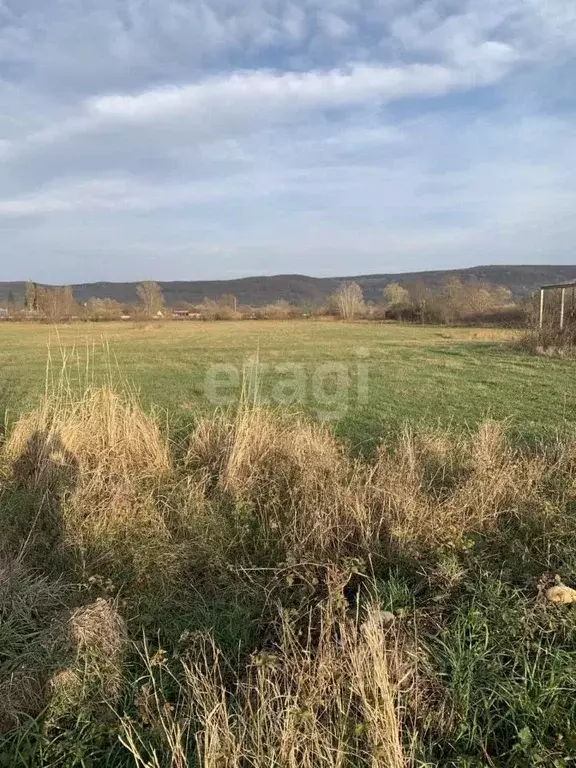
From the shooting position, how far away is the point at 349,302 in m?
64.9

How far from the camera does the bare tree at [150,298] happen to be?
222 feet

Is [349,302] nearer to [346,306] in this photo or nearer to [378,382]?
[346,306]

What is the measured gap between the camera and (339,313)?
215ft

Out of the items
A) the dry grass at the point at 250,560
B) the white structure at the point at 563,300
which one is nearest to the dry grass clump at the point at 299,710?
the dry grass at the point at 250,560

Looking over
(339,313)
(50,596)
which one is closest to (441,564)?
(50,596)

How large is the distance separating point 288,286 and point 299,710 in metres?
121

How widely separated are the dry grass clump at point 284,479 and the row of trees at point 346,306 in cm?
4918

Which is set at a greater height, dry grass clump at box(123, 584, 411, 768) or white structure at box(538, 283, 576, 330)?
white structure at box(538, 283, 576, 330)

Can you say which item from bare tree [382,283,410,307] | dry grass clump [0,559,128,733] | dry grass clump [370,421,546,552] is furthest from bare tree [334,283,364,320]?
dry grass clump [0,559,128,733]

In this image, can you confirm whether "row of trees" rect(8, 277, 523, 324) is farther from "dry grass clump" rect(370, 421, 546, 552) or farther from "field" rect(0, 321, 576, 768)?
"field" rect(0, 321, 576, 768)

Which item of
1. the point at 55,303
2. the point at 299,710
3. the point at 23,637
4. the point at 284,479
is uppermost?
the point at 55,303

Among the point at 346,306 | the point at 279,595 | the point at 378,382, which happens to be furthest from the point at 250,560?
the point at 346,306

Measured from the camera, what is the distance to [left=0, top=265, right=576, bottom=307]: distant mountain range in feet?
313

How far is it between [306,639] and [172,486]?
250cm
